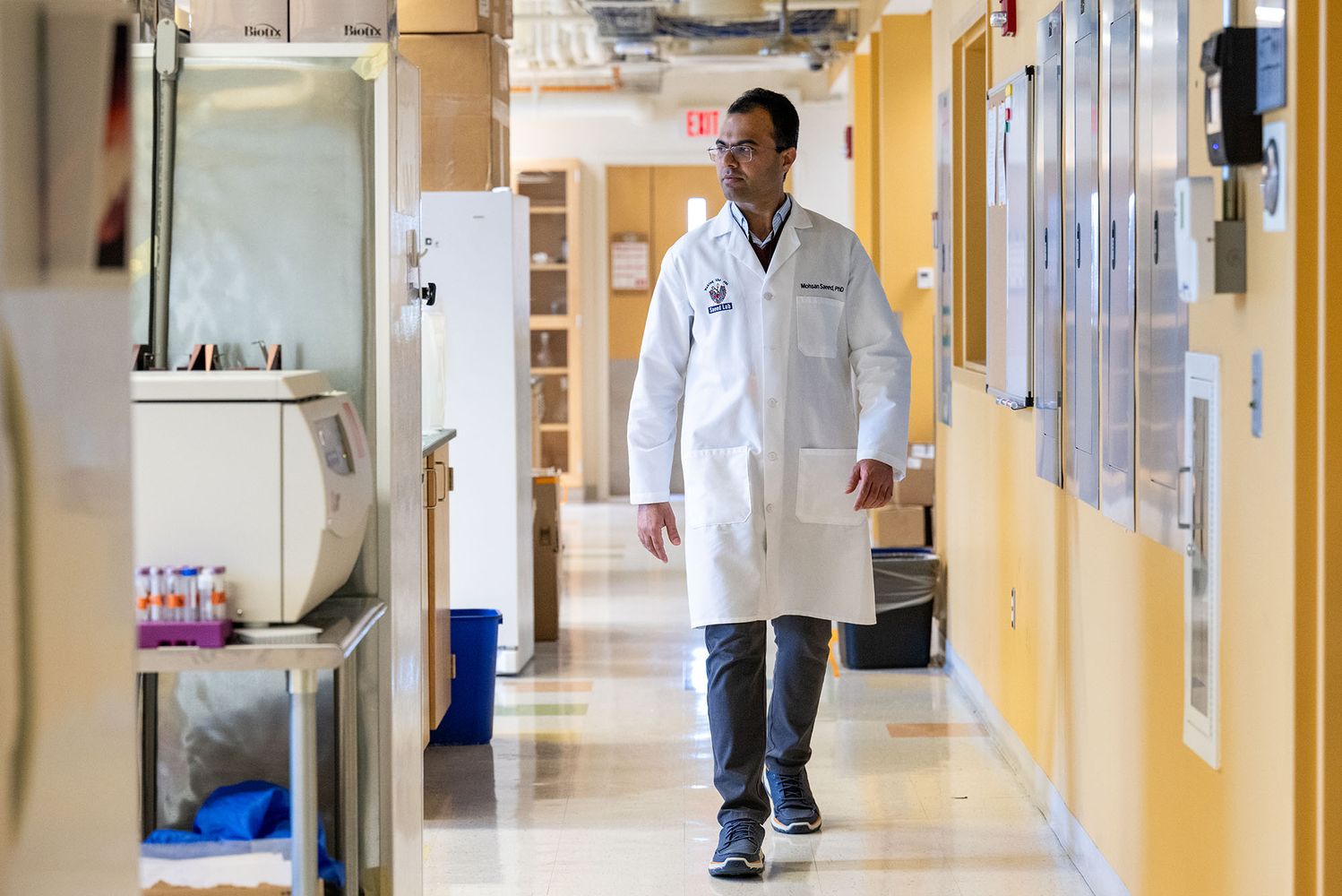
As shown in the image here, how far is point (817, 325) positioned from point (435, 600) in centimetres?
122

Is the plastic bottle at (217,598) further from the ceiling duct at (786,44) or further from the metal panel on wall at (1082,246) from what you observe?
the ceiling duct at (786,44)

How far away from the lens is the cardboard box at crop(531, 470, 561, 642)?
Answer: 5398mm

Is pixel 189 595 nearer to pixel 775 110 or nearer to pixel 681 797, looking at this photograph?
pixel 775 110

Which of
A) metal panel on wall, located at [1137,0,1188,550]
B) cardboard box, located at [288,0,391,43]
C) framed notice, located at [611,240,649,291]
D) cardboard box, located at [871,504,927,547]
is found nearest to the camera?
metal panel on wall, located at [1137,0,1188,550]

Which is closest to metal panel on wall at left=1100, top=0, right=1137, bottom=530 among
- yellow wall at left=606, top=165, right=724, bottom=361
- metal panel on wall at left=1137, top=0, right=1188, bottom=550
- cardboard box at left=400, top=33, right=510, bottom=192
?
metal panel on wall at left=1137, top=0, right=1188, bottom=550

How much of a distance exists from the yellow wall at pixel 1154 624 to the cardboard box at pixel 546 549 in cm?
150

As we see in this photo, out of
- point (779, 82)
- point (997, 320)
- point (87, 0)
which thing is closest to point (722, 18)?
point (779, 82)

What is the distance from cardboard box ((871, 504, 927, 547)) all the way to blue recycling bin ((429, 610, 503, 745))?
2.68 m

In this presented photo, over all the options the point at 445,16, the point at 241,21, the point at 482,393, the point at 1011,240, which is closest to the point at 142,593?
the point at 241,21

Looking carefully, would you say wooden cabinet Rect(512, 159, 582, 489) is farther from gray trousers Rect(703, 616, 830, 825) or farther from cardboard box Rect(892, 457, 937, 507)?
gray trousers Rect(703, 616, 830, 825)

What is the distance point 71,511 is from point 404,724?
1.64 metres

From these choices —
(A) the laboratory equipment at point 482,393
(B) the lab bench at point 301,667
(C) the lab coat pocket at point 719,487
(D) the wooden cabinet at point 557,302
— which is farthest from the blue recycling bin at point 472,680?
(D) the wooden cabinet at point 557,302

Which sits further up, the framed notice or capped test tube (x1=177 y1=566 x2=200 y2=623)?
the framed notice

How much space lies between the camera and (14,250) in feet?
3.18
